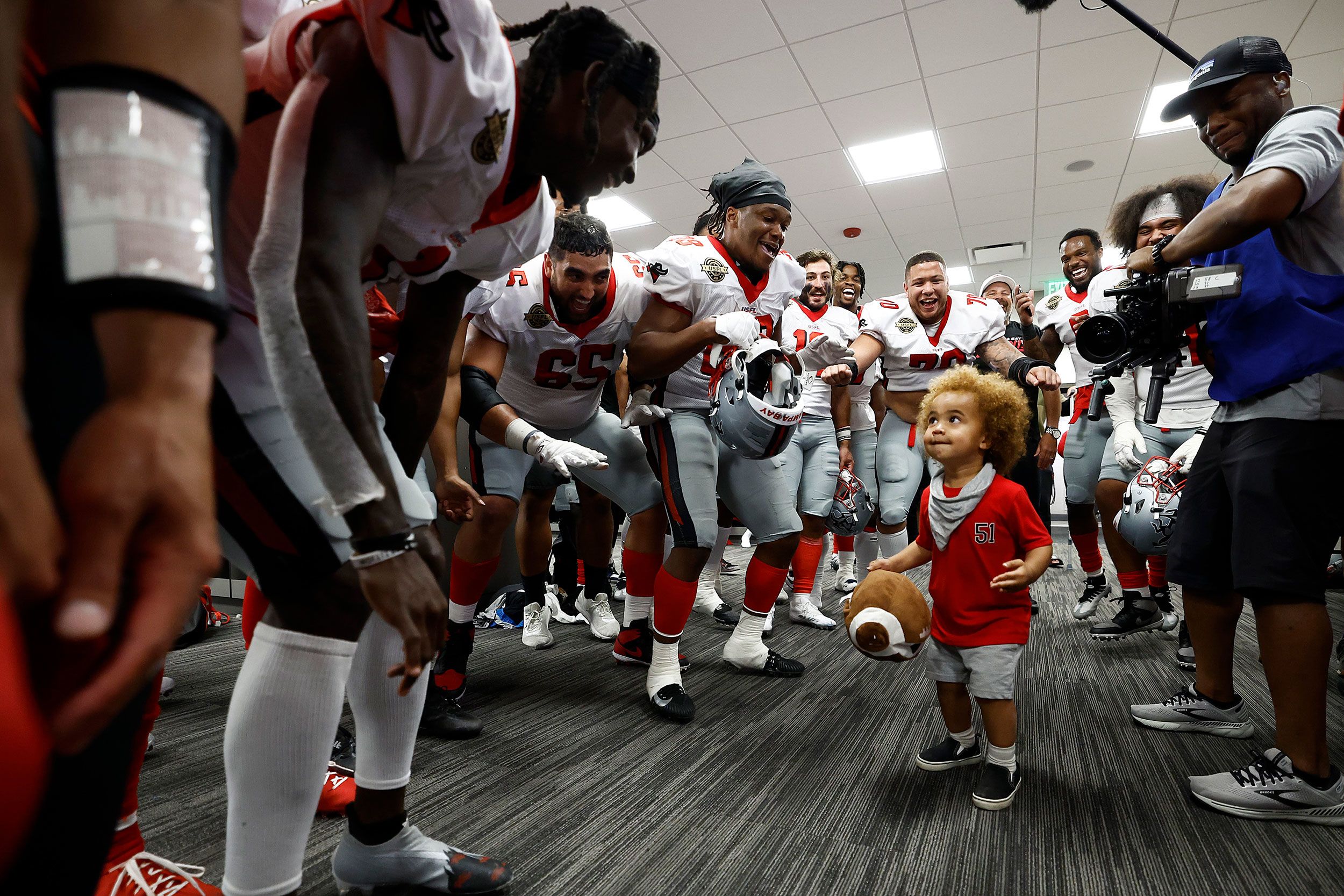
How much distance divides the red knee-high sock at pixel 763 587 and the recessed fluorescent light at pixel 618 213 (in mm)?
4895

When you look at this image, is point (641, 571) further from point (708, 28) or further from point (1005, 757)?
point (708, 28)

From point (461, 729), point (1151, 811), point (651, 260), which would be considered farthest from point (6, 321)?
point (651, 260)

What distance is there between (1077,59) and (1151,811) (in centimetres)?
469

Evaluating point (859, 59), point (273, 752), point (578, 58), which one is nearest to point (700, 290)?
point (578, 58)

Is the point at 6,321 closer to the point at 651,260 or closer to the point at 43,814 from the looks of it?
the point at 43,814

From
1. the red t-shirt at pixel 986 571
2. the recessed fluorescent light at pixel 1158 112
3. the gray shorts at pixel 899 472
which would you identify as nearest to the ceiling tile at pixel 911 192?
the recessed fluorescent light at pixel 1158 112

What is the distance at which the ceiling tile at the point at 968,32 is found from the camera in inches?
152

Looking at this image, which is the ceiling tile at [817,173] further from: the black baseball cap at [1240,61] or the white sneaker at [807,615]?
the black baseball cap at [1240,61]

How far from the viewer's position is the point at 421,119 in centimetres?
71

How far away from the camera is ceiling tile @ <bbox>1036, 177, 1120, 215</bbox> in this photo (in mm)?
6379

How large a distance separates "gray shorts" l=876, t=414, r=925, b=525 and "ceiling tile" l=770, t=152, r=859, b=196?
Answer: 10.3ft

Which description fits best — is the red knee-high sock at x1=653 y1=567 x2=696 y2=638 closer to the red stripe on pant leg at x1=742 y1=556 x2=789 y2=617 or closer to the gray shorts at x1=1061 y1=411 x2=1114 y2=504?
the red stripe on pant leg at x1=742 y1=556 x2=789 y2=617

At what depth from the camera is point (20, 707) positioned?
0.23 metres

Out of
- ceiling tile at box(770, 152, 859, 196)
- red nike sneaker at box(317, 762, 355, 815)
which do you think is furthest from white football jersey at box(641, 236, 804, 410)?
ceiling tile at box(770, 152, 859, 196)
